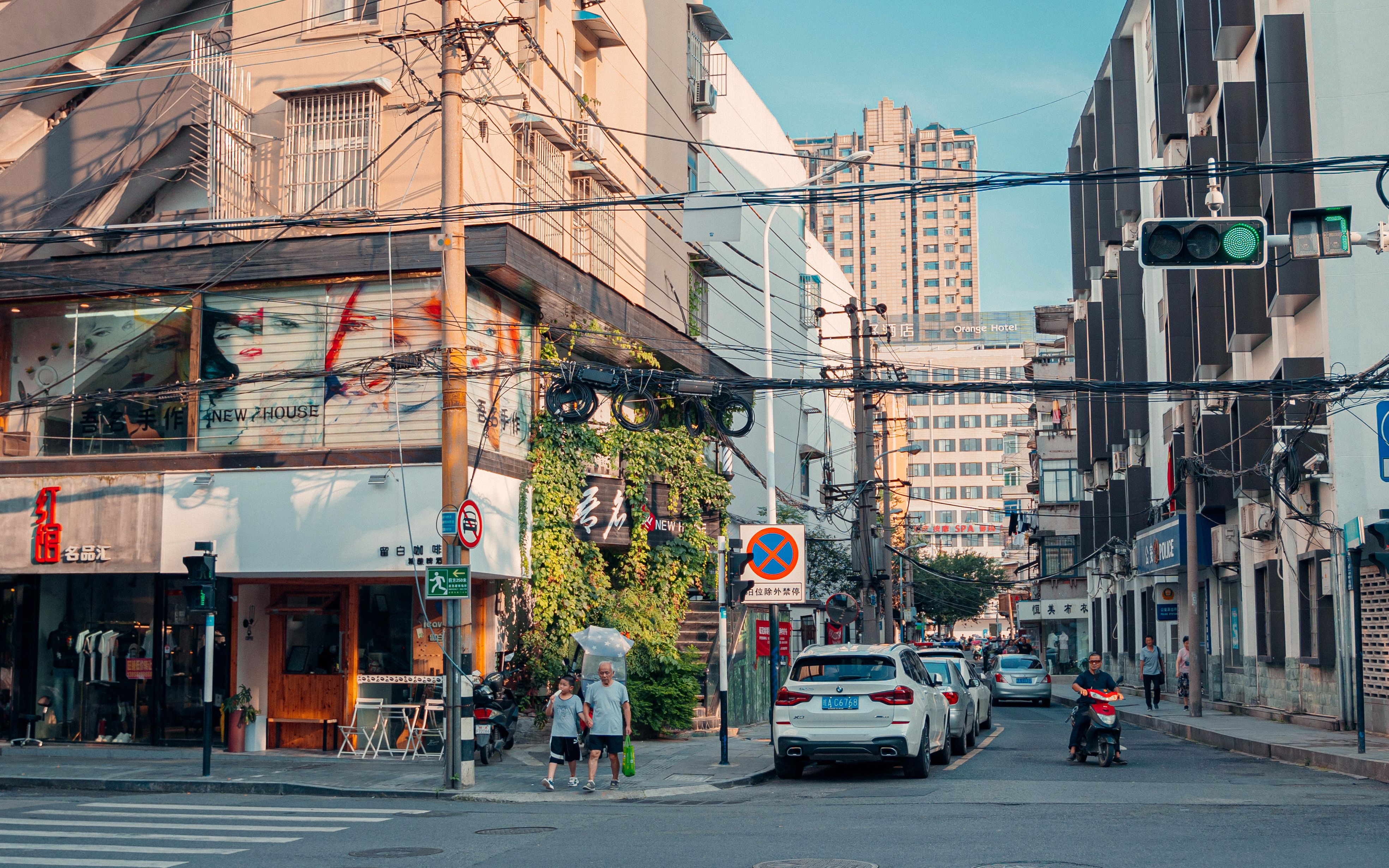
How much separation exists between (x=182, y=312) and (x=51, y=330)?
3.02m

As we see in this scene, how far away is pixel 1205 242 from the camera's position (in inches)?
512

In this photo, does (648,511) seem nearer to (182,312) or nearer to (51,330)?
(182,312)

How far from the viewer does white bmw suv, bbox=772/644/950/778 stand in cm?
1719

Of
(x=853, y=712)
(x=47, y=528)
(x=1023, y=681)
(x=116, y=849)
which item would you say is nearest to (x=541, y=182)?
(x=47, y=528)

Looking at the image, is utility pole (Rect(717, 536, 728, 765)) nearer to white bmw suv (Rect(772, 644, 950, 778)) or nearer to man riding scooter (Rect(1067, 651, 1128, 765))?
white bmw suv (Rect(772, 644, 950, 778))

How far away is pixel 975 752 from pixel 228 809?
12.6 meters

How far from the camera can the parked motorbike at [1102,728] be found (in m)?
19.1

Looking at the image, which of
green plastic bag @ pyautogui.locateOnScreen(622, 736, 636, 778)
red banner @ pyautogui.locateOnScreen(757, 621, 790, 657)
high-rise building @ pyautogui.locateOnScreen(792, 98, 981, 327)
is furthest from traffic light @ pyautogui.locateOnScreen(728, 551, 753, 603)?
high-rise building @ pyautogui.locateOnScreen(792, 98, 981, 327)

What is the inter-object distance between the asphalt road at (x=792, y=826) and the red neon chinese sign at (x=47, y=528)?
5.35 m

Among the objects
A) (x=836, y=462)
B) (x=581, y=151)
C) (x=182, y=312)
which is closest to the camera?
(x=182, y=312)

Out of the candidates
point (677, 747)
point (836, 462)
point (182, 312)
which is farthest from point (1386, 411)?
point (836, 462)

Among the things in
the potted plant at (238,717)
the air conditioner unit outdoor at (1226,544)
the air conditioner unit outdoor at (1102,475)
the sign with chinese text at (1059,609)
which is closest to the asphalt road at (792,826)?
the potted plant at (238,717)

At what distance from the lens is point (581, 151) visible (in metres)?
Answer: 25.4

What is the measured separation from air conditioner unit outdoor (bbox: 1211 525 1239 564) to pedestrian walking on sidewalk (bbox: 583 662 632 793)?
21.6 metres
